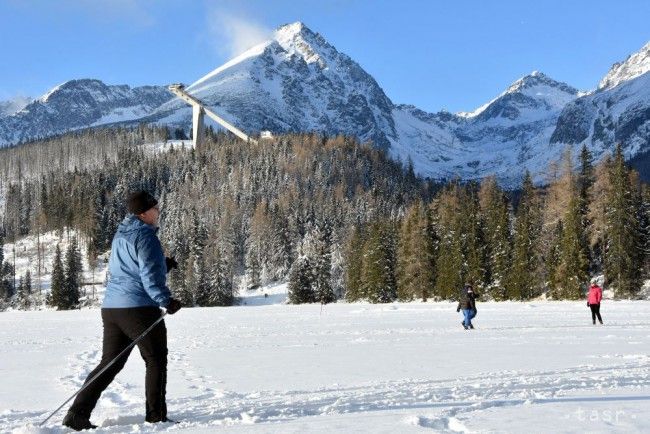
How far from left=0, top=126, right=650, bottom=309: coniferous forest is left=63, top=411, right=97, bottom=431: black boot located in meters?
48.5

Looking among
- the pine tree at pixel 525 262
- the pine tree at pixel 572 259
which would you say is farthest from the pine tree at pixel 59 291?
the pine tree at pixel 572 259

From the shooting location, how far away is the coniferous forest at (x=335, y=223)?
5228 centimetres

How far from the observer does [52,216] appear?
150750mm

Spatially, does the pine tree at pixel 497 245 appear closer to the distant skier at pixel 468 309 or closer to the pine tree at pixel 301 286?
the pine tree at pixel 301 286

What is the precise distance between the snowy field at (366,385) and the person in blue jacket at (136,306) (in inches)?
12.4

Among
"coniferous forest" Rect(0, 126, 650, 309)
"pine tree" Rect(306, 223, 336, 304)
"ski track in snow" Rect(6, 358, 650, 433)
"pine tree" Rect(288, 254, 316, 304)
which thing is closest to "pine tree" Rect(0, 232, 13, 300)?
"coniferous forest" Rect(0, 126, 650, 309)

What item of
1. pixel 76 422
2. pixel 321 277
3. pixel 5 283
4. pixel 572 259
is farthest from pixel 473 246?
pixel 5 283

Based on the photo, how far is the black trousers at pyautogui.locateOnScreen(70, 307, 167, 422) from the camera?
631cm

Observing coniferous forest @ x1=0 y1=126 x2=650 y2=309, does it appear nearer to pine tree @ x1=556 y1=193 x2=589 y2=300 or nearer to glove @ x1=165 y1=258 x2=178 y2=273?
pine tree @ x1=556 y1=193 x2=589 y2=300

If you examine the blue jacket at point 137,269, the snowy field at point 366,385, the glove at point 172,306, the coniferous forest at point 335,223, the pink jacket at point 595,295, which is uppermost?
the coniferous forest at point 335,223

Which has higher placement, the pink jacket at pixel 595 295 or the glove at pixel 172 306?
the glove at pixel 172 306

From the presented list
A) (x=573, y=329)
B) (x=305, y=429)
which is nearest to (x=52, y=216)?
(x=573, y=329)

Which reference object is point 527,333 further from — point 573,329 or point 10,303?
point 10,303

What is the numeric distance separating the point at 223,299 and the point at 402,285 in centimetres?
2592
